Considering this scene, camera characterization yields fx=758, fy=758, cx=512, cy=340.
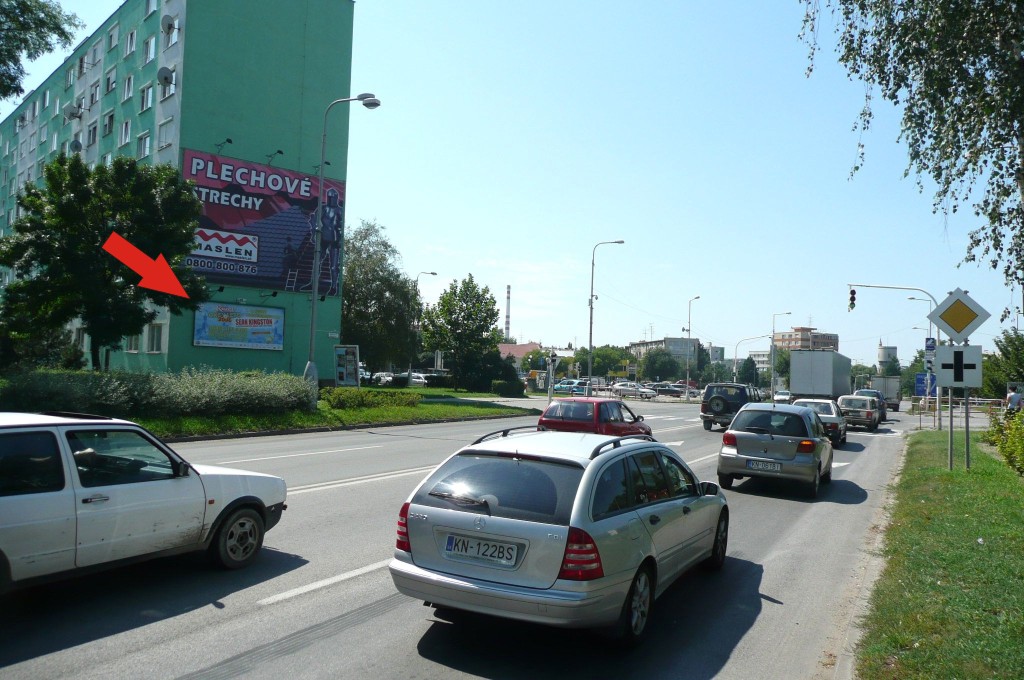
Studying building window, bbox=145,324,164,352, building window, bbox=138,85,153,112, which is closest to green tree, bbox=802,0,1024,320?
building window, bbox=145,324,164,352

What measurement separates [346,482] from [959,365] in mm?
10994

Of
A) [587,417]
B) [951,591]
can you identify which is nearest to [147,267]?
[587,417]

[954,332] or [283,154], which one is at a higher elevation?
[283,154]

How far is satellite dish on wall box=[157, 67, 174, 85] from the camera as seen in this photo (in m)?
36.5

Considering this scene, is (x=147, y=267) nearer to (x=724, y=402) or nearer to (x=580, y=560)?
(x=724, y=402)

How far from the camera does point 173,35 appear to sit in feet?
123

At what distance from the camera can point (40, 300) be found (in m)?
25.8

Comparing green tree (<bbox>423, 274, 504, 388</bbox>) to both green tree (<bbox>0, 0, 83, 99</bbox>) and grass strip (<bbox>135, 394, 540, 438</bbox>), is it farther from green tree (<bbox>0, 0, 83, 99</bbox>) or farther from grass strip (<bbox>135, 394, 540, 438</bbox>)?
green tree (<bbox>0, 0, 83, 99</bbox>)

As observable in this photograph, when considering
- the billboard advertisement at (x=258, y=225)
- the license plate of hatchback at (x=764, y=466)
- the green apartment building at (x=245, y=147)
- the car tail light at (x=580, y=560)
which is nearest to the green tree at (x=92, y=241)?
the billboard advertisement at (x=258, y=225)

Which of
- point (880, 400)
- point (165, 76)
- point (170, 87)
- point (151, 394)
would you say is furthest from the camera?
point (880, 400)

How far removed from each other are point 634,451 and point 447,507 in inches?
64.2

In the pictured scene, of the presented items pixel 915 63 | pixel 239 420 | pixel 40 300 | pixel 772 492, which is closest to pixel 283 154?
pixel 40 300

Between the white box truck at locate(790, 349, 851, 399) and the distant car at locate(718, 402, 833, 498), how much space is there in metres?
24.9

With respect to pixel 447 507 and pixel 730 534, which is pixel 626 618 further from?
pixel 730 534
